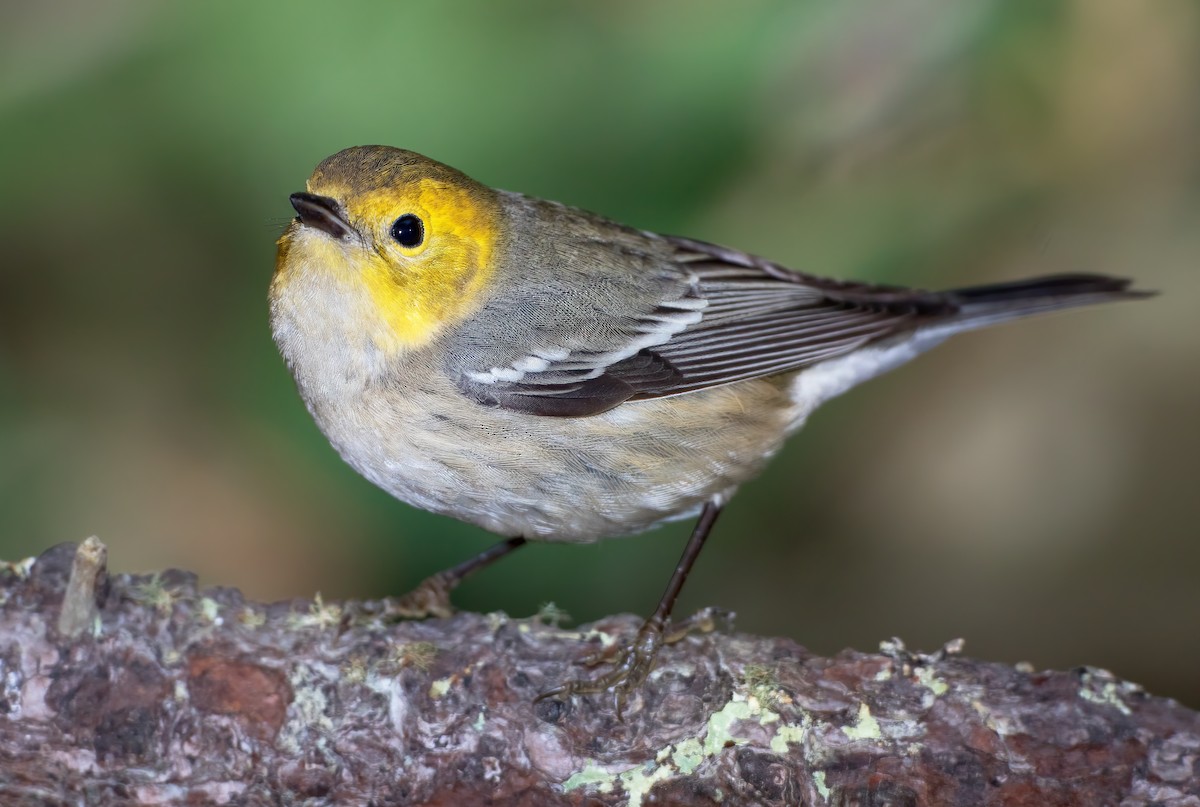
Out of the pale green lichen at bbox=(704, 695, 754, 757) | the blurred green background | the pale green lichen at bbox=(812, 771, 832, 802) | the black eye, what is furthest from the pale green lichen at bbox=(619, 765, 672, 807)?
the blurred green background

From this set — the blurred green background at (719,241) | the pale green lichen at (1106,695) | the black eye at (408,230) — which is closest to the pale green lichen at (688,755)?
the pale green lichen at (1106,695)

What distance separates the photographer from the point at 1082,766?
3115 millimetres

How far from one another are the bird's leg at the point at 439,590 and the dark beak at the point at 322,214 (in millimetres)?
1364

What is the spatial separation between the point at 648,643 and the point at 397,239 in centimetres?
149

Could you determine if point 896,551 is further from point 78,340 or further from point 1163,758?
point 78,340

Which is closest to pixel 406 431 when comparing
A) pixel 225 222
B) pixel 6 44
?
pixel 225 222

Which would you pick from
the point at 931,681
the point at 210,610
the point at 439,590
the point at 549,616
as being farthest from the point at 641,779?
the point at 439,590

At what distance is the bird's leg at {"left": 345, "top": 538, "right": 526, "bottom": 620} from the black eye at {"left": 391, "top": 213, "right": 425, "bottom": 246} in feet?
4.29

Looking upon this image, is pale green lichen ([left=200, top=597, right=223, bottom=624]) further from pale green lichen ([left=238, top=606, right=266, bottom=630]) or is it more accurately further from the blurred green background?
the blurred green background

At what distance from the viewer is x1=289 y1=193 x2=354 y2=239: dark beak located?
348 cm

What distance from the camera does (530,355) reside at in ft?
12.8

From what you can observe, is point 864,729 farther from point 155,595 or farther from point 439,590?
point 155,595

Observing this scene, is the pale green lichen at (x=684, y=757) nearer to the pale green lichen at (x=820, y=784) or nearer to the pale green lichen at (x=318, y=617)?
the pale green lichen at (x=820, y=784)

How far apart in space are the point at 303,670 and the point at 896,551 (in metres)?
3.41
